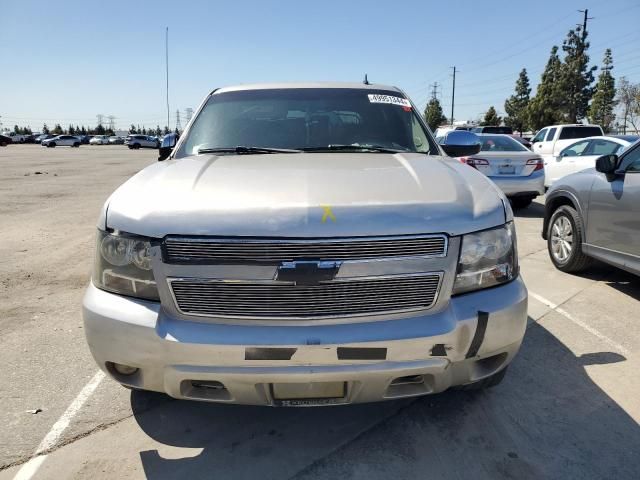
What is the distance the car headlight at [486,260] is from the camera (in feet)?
7.34

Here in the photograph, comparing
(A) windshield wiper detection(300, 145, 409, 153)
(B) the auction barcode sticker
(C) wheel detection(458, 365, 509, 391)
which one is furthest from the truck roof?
(C) wheel detection(458, 365, 509, 391)

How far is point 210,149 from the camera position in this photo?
132 inches

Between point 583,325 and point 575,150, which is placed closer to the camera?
point 583,325

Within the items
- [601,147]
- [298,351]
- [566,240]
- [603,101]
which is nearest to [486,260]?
[298,351]

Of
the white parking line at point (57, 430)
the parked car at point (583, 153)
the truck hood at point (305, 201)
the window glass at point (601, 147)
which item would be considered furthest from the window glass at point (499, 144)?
the white parking line at point (57, 430)

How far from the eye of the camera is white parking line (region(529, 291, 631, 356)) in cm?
372

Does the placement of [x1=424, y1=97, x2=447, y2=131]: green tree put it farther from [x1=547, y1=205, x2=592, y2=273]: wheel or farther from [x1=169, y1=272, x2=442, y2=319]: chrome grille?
[x1=169, y1=272, x2=442, y2=319]: chrome grille

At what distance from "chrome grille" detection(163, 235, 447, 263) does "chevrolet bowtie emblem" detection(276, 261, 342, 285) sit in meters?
0.03

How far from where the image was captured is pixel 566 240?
5621mm

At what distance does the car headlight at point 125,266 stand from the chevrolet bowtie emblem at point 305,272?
59 centimetres

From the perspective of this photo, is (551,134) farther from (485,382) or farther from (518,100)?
(518,100)

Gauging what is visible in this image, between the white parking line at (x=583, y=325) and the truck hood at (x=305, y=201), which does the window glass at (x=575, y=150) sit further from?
the truck hood at (x=305, y=201)

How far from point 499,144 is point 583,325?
284 inches

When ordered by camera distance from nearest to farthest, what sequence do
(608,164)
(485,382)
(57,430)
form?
1. (485,382)
2. (57,430)
3. (608,164)
